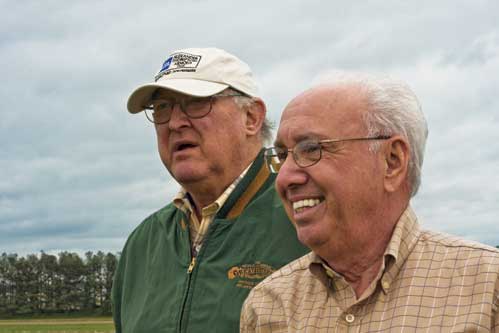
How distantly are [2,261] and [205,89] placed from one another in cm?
12760

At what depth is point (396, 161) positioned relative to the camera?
3.37m

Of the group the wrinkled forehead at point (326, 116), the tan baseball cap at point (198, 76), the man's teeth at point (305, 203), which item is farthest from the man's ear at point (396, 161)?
the tan baseball cap at point (198, 76)

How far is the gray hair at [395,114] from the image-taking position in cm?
333

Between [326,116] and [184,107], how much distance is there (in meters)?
1.53

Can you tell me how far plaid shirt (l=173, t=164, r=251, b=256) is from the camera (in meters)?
4.67

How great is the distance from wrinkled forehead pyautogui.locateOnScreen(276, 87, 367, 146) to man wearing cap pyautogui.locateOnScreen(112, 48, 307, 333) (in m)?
1.19

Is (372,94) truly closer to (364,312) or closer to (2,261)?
(364,312)

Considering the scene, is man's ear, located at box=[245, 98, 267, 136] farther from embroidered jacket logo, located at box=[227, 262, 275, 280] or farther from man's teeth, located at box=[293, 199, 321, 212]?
man's teeth, located at box=[293, 199, 321, 212]

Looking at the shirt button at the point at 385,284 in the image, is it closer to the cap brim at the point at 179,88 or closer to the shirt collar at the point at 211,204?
the shirt collar at the point at 211,204

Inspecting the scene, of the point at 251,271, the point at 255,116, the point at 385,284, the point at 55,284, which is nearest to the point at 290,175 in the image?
the point at 385,284

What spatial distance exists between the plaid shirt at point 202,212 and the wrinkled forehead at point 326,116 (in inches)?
49.6

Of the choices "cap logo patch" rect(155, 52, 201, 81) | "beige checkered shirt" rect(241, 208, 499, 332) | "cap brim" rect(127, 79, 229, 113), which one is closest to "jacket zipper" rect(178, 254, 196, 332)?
"beige checkered shirt" rect(241, 208, 499, 332)

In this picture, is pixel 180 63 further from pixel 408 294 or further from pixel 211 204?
pixel 408 294

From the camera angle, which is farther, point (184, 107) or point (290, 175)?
point (184, 107)
